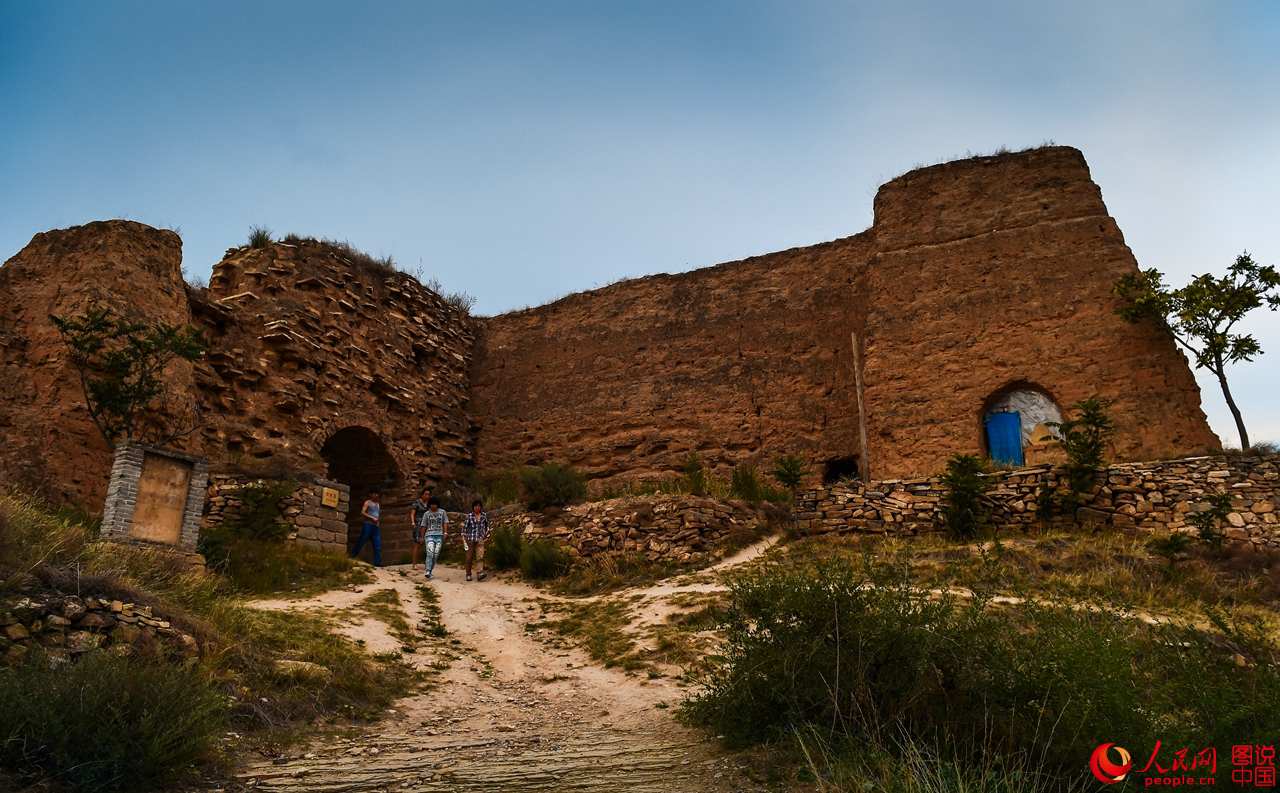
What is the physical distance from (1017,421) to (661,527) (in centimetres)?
663

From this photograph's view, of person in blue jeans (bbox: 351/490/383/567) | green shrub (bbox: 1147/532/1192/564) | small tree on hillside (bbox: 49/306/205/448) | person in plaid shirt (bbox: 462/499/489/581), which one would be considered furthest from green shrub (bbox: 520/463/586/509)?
green shrub (bbox: 1147/532/1192/564)

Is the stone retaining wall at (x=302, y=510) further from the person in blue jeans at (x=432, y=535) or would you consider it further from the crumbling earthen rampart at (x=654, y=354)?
the person in blue jeans at (x=432, y=535)

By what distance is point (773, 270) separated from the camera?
18859mm

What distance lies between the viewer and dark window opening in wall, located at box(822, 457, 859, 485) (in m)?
16.5

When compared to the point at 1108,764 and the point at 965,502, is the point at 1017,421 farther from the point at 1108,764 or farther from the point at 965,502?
the point at 1108,764

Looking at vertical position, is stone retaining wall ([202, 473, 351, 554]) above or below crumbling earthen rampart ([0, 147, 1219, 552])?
below

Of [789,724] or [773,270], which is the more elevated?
[773,270]

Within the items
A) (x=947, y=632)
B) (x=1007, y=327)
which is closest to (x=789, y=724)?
(x=947, y=632)

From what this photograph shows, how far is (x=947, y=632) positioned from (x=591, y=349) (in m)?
15.5

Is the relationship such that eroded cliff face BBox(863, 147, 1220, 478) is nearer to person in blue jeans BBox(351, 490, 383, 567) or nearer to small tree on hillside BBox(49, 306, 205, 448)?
person in blue jeans BBox(351, 490, 383, 567)

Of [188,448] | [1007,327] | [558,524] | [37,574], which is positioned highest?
[1007,327]

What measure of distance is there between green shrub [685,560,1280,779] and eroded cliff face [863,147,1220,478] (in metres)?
8.45

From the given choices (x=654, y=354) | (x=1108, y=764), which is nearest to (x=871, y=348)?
(x=654, y=354)

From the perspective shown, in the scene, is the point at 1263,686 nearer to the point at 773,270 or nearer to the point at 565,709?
the point at 565,709
